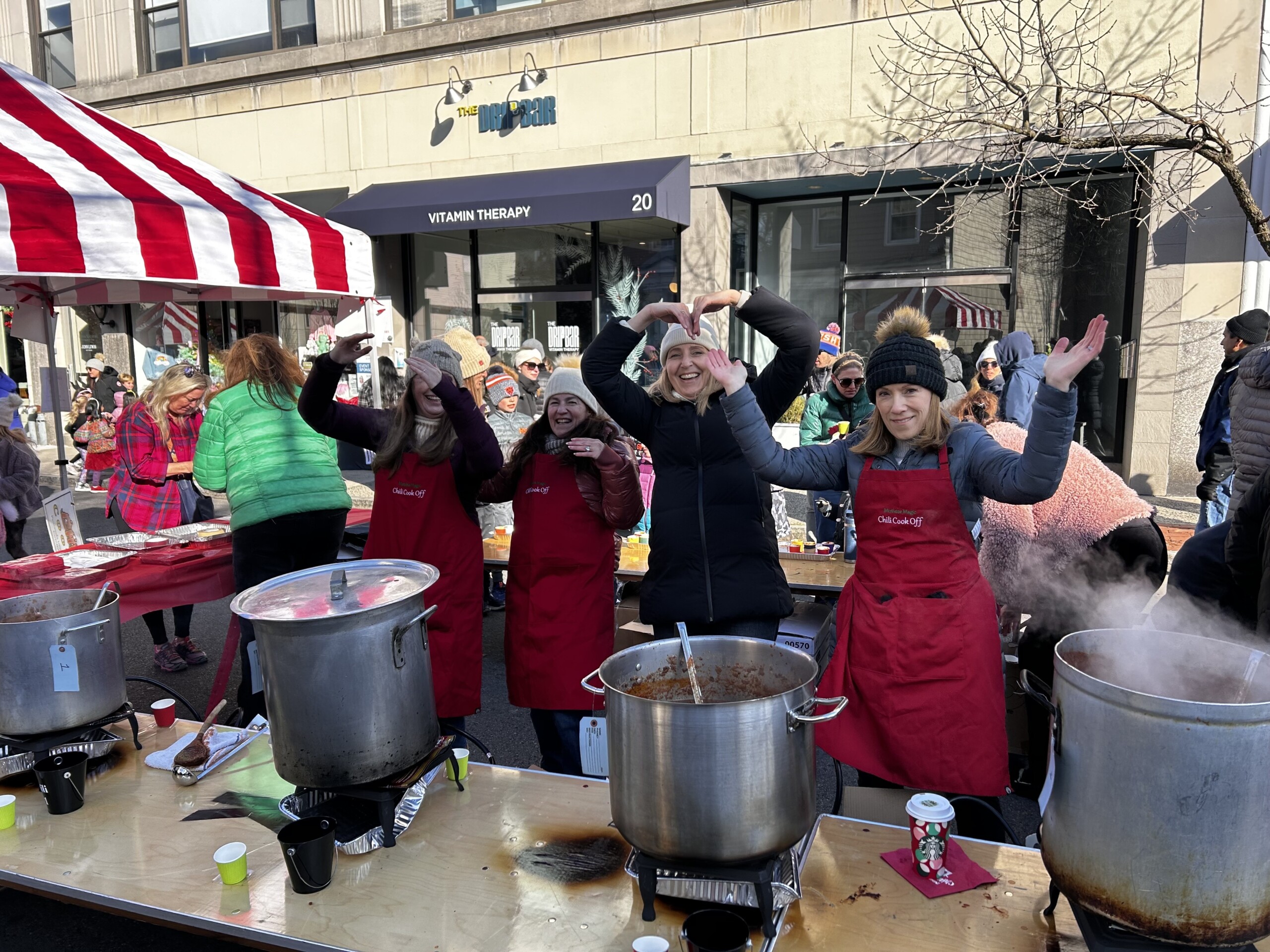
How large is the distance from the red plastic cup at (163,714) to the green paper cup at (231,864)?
100 centimetres

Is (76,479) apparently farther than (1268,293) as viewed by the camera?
Yes

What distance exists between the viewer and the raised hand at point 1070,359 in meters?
1.98

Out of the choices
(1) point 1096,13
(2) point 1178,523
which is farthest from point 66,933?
(1) point 1096,13

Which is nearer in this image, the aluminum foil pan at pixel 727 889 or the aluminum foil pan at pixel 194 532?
the aluminum foil pan at pixel 727 889

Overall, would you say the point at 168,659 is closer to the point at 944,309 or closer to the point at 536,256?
the point at 536,256

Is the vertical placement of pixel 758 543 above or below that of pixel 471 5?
below

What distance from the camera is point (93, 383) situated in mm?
13836

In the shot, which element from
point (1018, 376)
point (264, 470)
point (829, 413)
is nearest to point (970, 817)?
point (264, 470)

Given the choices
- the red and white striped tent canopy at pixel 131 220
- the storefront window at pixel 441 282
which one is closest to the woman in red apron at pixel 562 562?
the red and white striped tent canopy at pixel 131 220

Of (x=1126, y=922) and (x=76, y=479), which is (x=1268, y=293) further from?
(x=76, y=479)

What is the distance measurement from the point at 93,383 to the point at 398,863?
47.6 ft

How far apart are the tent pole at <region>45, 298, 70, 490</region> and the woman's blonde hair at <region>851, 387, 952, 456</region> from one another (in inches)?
184

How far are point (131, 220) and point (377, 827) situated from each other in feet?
8.81

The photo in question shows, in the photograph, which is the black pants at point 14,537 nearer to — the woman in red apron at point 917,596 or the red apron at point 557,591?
the red apron at point 557,591
